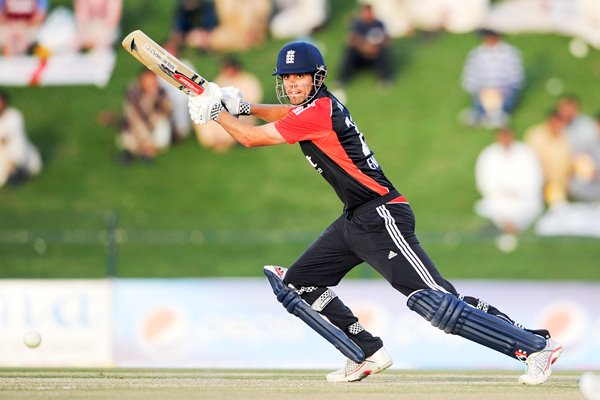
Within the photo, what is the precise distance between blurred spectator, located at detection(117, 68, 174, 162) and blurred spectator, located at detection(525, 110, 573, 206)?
17.6ft

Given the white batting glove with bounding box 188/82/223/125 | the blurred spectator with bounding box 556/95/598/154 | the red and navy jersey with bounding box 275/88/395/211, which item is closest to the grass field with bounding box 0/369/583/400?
the red and navy jersey with bounding box 275/88/395/211

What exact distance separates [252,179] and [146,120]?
5.97 ft

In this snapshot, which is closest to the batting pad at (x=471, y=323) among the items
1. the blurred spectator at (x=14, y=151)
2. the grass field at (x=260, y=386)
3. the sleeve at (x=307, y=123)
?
the grass field at (x=260, y=386)

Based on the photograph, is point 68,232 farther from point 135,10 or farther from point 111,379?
point 111,379

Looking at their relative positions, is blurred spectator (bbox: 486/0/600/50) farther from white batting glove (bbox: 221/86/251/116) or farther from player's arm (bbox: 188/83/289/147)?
player's arm (bbox: 188/83/289/147)

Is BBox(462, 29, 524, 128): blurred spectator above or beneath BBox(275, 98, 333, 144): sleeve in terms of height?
beneath

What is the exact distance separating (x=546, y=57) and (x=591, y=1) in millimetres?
1115

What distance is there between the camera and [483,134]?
1788 centimetres

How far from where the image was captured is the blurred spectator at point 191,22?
19.0 m

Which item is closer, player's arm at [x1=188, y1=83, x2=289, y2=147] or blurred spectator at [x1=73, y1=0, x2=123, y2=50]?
player's arm at [x1=188, y1=83, x2=289, y2=147]

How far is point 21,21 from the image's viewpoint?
19109mm

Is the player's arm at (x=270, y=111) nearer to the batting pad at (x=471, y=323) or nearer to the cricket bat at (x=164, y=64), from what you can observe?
the cricket bat at (x=164, y=64)

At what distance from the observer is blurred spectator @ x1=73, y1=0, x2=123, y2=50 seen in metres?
18.7

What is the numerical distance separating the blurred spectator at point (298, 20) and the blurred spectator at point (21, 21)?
12.2 ft
